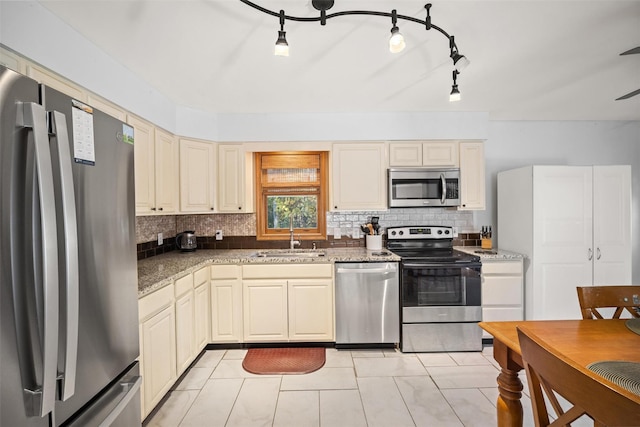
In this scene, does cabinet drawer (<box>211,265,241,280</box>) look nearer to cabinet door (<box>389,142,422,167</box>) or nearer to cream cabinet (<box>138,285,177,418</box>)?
cream cabinet (<box>138,285,177,418</box>)

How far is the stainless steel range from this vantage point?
2.88m

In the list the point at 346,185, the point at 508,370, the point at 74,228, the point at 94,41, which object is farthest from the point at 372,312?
the point at 94,41

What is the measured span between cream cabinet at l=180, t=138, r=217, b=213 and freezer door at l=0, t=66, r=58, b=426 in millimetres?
2251

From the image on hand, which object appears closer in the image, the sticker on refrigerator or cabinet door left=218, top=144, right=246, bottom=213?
the sticker on refrigerator

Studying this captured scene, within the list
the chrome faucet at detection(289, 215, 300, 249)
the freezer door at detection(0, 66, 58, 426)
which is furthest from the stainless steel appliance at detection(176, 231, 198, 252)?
the freezer door at detection(0, 66, 58, 426)

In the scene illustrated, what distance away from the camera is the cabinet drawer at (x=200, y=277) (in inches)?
104

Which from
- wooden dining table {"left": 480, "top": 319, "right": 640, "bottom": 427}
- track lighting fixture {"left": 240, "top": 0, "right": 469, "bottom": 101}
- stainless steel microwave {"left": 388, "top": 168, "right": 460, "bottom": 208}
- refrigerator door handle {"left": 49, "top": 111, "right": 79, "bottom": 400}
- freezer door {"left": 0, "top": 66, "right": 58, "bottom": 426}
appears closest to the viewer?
freezer door {"left": 0, "top": 66, "right": 58, "bottom": 426}

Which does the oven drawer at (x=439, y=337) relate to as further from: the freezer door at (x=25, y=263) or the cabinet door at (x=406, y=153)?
the freezer door at (x=25, y=263)

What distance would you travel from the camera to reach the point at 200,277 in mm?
2732

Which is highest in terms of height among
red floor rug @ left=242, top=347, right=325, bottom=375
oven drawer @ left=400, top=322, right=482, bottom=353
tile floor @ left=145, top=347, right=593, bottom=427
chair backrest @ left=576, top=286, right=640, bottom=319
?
chair backrest @ left=576, top=286, right=640, bottom=319

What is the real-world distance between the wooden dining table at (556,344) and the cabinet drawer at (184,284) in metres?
2.12

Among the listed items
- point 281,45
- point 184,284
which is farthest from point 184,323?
point 281,45

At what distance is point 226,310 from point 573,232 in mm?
3495

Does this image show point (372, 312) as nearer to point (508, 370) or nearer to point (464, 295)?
point (464, 295)
